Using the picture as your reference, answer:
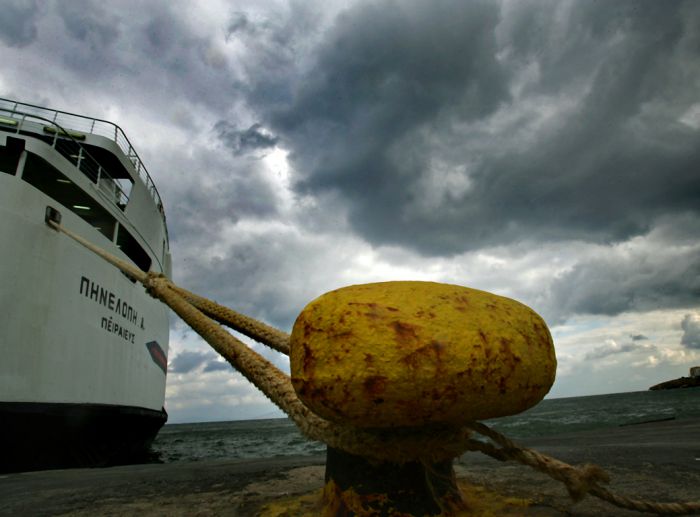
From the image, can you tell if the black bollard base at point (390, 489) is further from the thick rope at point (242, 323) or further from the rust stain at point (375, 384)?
the thick rope at point (242, 323)

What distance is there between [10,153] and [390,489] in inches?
348

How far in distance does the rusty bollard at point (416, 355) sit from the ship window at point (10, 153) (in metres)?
8.12

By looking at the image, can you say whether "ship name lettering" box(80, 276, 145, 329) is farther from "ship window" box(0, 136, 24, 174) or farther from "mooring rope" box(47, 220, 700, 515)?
"mooring rope" box(47, 220, 700, 515)

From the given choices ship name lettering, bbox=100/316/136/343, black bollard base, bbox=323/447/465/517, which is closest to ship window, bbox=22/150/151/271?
ship name lettering, bbox=100/316/136/343

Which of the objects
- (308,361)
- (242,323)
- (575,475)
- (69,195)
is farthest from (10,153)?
(575,475)

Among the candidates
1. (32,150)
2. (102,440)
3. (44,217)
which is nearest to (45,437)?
(102,440)

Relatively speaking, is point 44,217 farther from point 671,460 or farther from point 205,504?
point 671,460

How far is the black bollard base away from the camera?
4.85 ft

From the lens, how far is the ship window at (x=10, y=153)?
698 centimetres

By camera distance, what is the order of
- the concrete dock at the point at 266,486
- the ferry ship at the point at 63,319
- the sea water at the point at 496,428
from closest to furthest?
1. the concrete dock at the point at 266,486
2. the ferry ship at the point at 63,319
3. the sea water at the point at 496,428

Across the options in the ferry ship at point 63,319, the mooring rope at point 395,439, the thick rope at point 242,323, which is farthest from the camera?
the ferry ship at point 63,319

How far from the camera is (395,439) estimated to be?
1365mm

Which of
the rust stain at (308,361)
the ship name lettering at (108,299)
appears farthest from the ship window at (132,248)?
the rust stain at (308,361)

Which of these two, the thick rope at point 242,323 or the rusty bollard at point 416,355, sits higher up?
the thick rope at point 242,323
